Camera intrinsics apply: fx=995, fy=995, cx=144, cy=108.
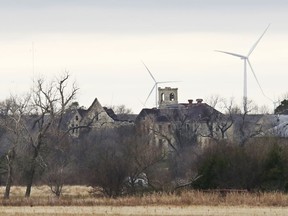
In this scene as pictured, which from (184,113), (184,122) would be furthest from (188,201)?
(184,113)

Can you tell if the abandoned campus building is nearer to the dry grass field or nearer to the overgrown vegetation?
the overgrown vegetation

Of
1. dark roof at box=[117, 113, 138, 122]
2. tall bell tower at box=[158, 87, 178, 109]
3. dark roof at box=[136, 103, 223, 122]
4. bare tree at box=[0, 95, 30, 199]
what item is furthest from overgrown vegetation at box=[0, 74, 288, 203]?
tall bell tower at box=[158, 87, 178, 109]

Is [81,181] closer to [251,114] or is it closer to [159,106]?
[251,114]

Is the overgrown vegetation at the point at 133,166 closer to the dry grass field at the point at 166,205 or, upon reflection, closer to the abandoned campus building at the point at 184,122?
the dry grass field at the point at 166,205

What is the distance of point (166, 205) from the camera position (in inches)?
1880

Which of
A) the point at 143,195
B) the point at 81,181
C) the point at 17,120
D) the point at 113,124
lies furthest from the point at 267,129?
A: the point at 143,195

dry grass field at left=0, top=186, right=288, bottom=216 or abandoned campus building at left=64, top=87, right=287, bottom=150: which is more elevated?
abandoned campus building at left=64, top=87, right=287, bottom=150

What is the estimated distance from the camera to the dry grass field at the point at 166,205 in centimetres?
4241

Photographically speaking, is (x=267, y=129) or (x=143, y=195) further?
(x=267, y=129)

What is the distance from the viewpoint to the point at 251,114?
127 meters

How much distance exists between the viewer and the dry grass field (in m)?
42.4

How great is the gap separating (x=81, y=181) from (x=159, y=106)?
68761mm

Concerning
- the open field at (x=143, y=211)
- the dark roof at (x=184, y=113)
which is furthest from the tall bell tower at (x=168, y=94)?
the open field at (x=143, y=211)

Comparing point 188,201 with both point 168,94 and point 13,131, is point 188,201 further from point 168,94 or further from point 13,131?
point 168,94
